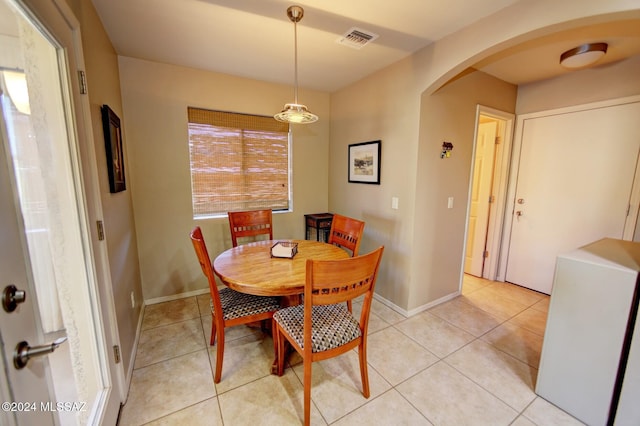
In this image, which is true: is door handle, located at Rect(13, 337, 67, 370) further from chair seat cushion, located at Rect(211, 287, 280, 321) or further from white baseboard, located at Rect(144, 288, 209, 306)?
white baseboard, located at Rect(144, 288, 209, 306)

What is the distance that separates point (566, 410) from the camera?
159cm

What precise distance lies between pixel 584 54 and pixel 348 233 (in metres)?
2.43

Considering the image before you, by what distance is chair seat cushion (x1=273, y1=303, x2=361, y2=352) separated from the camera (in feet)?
4.89

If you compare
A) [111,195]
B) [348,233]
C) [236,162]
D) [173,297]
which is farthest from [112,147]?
[348,233]

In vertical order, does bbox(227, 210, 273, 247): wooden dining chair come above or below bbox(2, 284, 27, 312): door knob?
below

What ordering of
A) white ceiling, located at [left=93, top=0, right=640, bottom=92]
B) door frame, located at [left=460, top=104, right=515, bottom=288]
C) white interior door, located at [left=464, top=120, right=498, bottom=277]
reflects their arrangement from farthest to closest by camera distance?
white interior door, located at [left=464, top=120, right=498, bottom=277] < door frame, located at [left=460, top=104, right=515, bottom=288] < white ceiling, located at [left=93, top=0, right=640, bottom=92]

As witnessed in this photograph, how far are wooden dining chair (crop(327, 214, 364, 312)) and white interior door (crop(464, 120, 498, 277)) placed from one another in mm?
1821

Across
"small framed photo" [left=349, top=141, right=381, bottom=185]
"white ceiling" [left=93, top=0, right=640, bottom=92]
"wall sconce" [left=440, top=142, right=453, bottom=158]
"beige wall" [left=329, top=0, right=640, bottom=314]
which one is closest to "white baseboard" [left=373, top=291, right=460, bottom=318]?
"beige wall" [left=329, top=0, right=640, bottom=314]

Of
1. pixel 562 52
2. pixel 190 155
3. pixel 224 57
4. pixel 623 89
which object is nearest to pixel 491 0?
pixel 562 52

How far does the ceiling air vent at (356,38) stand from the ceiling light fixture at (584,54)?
1.67 meters

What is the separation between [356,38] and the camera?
2.10 meters

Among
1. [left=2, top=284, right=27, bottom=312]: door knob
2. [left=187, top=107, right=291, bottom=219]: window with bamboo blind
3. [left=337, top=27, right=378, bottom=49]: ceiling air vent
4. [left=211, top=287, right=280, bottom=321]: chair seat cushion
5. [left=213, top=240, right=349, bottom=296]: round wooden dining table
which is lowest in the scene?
[left=211, top=287, right=280, bottom=321]: chair seat cushion

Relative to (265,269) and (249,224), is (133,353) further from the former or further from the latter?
(249,224)

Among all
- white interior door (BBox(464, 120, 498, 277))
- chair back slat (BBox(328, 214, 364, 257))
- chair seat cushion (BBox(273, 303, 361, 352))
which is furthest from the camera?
white interior door (BBox(464, 120, 498, 277))
